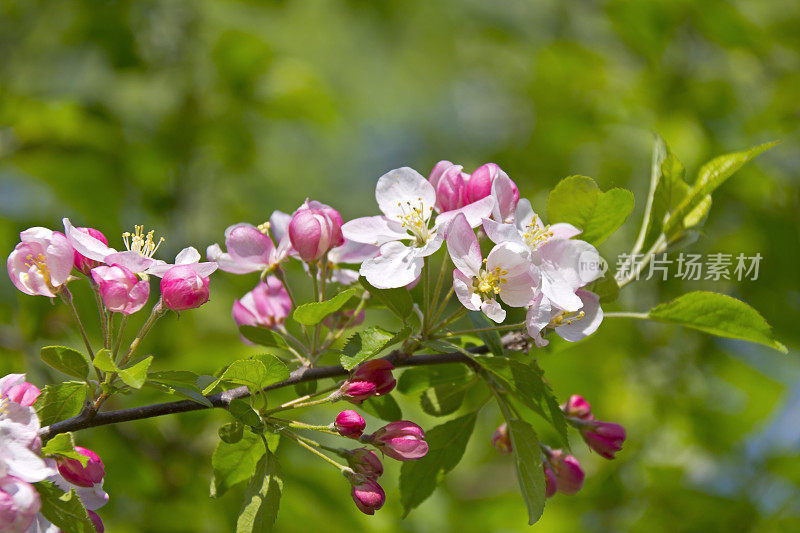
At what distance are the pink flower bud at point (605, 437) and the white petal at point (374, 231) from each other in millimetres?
528

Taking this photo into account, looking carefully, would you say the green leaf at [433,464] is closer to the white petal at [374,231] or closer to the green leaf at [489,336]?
the green leaf at [489,336]

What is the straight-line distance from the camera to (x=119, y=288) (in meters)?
1.14

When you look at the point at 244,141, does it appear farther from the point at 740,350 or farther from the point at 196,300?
the point at 740,350

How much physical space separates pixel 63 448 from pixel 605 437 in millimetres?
948

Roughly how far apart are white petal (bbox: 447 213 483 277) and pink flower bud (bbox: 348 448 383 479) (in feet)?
1.12

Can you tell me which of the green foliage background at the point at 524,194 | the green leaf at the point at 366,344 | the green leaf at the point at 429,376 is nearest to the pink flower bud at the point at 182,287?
the green leaf at the point at 366,344

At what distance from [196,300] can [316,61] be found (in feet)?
20.6

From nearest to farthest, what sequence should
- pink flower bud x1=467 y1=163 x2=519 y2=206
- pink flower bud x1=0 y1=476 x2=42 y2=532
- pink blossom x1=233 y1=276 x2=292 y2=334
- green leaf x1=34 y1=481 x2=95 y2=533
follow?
pink flower bud x1=0 y1=476 x2=42 y2=532, green leaf x1=34 y1=481 x2=95 y2=533, pink flower bud x1=467 y1=163 x2=519 y2=206, pink blossom x1=233 y1=276 x2=292 y2=334

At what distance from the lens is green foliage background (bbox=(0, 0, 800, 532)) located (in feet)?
8.34

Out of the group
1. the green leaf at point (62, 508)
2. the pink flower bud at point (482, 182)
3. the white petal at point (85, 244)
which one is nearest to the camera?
the green leaf at point (62, 508)

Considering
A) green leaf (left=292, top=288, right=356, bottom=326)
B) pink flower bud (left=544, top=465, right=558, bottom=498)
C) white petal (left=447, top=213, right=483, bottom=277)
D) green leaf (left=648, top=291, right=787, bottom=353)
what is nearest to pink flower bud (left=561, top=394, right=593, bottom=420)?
pink flower bud (left=544, top=465, right=558, bottom=498)

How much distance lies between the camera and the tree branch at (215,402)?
108 centimetres

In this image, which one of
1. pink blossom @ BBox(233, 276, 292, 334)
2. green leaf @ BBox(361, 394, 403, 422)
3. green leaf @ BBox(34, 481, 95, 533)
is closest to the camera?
green leaf @ BBox(34, 481, 95, 533)

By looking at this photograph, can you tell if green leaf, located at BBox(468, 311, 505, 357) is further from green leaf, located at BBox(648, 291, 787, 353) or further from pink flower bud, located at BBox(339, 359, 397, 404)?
green leaf, located at BBox(648, 291, 787, 353)
